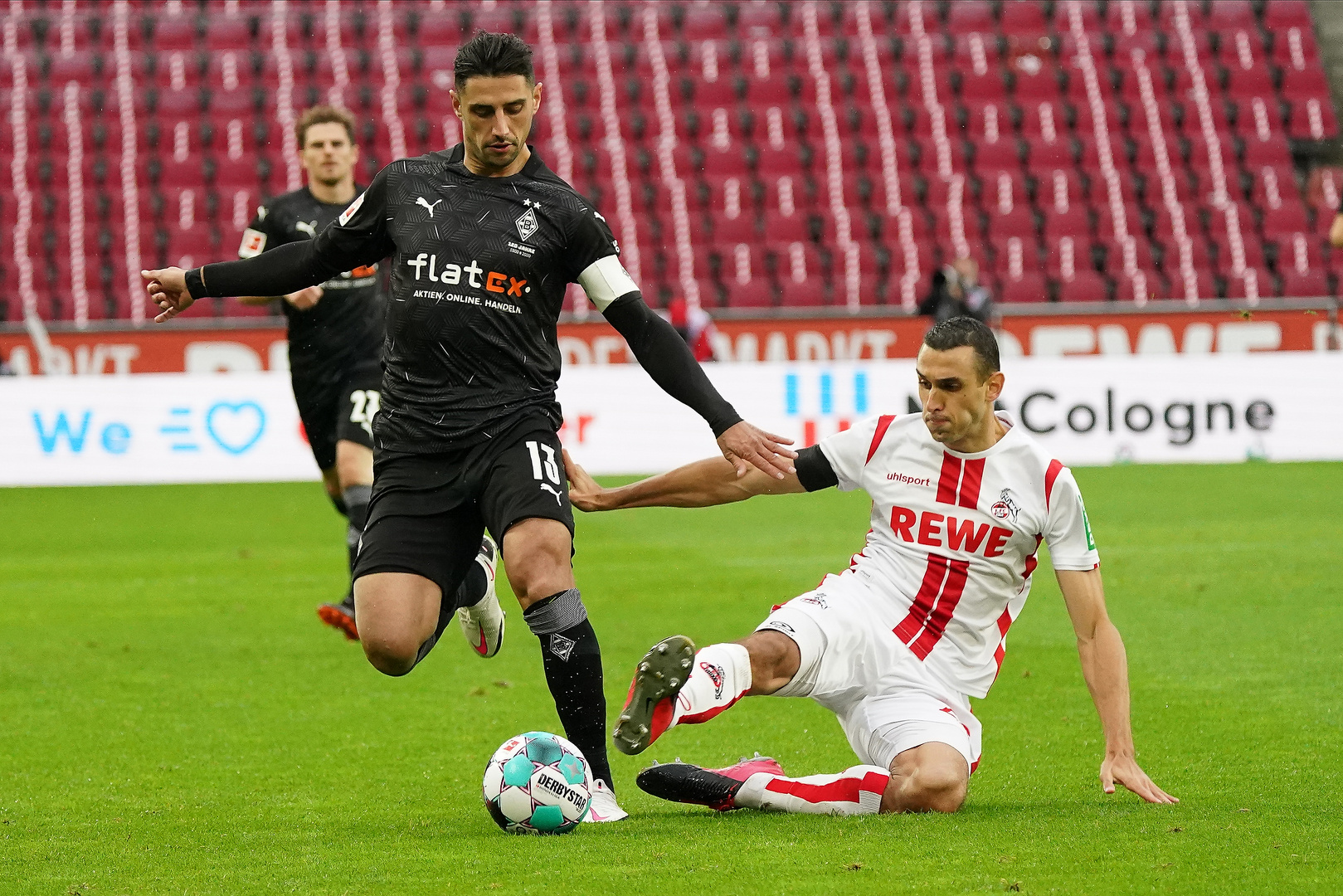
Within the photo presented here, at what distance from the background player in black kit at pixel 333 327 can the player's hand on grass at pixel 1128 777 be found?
3925 mm

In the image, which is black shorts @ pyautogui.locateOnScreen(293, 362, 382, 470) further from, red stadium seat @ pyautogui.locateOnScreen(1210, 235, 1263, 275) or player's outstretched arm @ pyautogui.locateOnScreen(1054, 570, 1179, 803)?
red stadium seat @ pyautogui.locateOnScreen(1210, 235, 1263, 275)

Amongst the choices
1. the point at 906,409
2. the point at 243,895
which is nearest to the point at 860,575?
the point at 243,895

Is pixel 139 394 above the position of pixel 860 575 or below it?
above

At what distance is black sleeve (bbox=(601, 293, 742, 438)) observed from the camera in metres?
4.31

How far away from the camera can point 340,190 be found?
301 inches

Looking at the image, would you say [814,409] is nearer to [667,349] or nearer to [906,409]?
[906,409]

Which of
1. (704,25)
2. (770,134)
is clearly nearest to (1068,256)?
(770,134)

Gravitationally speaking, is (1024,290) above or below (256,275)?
above

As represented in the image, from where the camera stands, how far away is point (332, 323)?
7.69m

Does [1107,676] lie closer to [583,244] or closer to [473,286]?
[583,244]

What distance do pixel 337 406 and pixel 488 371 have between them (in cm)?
337

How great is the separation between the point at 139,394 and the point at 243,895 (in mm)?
12221

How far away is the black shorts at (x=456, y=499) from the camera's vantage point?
4.40 metres

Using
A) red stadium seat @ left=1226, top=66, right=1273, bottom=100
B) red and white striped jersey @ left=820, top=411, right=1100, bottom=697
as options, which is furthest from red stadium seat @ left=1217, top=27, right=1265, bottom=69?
red and white striped jersey @ left=820, top=411, right=1100, bottom=697
